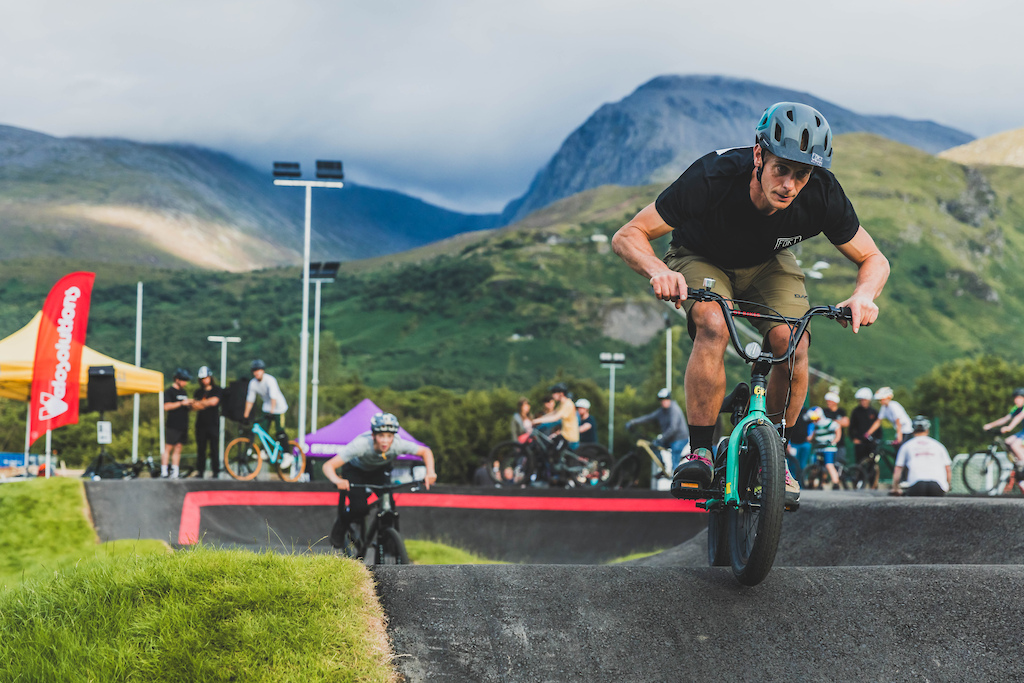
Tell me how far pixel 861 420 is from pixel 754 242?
14.0m

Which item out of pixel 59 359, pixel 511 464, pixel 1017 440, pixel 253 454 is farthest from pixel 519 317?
pixel 59 359

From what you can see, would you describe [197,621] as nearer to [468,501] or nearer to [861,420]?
[468,501]

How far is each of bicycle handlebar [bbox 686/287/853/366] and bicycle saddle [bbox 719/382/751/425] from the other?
Answer: 17.2 inches

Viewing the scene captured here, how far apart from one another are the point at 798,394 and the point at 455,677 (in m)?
2.35

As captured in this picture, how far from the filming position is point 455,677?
380cm

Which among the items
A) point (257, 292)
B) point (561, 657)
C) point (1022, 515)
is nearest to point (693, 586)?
point (561, 657)

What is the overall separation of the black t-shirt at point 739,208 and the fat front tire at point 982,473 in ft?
39.9

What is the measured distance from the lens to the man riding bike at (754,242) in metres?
4.37

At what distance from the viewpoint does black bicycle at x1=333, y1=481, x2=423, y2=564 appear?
7723mm

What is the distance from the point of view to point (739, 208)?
4.68 meters

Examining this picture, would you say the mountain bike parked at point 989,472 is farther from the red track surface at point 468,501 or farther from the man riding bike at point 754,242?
the man riding bike at point 754,242

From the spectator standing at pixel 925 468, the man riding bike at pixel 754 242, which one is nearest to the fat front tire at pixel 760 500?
the man riding bike at pixel 754 242

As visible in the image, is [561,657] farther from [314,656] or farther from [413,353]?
[413,353]

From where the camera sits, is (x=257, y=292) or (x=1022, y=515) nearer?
(x=1022, y=515)
